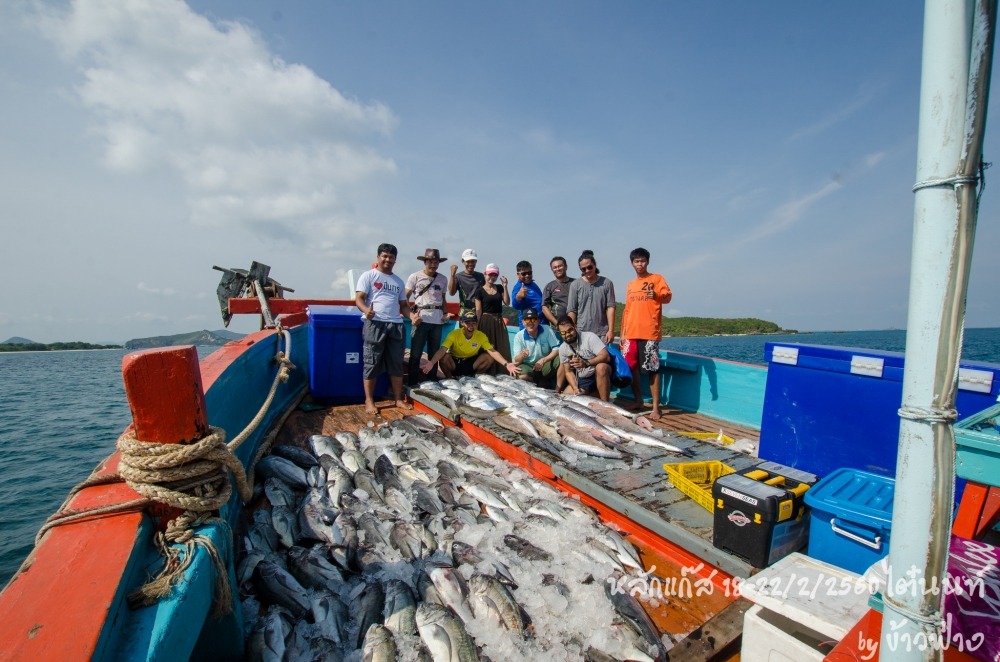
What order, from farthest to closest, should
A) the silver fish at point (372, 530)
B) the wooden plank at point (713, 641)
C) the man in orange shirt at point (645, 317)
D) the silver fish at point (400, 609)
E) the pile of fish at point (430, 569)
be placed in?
the man in orange shirt at point (645, 317)
the silver fish at point (372, 530)
the silver fish at point (400, 609)
the pile of fish at point (430, 569)
the wooden plank at point (713, 641)

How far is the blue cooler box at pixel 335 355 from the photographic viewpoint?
250 inches

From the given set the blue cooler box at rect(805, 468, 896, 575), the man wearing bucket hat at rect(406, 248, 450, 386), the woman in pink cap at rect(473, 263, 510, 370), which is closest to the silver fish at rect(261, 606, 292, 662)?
the blue cooler box at rect(805, 468, 896, 575)

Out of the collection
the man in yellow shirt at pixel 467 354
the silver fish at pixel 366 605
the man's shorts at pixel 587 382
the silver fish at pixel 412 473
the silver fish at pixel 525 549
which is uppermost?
the man in yellow shirt at pixel 467 354

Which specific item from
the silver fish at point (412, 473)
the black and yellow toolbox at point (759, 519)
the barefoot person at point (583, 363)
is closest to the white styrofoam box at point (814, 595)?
Answer: the black and yellow toolbox at point (759, 519)

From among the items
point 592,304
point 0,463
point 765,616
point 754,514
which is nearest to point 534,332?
point 592,304

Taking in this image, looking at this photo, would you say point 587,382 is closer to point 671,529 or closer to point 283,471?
point 671,529

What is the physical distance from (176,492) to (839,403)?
453 cm

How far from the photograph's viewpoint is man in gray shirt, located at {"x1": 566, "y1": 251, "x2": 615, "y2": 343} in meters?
6.94

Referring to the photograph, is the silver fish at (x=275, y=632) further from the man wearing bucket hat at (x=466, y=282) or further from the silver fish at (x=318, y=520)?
the man wearing bucket hat at (x=466, y=282)

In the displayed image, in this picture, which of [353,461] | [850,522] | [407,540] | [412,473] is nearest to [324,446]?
[353,461]

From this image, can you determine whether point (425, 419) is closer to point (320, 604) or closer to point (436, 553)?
point (436, 553)

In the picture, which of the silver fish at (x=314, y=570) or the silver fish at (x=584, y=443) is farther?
the silver fish at (x=584, y=443)

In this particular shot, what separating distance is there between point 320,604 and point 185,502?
3.80ft

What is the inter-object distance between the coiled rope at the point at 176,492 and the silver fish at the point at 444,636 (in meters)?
0.99
